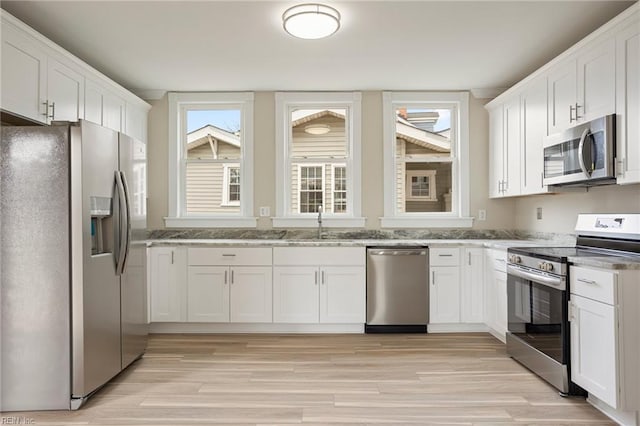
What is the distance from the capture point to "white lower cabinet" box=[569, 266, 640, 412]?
2184mm

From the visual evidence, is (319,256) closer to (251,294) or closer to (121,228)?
(251,294)

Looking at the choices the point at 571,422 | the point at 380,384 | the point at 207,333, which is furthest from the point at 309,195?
the point at 571,422

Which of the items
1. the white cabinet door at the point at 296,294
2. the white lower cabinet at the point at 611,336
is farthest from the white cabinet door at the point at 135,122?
the white lower cabinet at the point at 611,336

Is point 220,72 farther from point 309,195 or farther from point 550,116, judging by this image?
point 550,116

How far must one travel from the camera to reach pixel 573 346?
252 centimetres

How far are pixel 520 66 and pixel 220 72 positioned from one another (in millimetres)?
2737

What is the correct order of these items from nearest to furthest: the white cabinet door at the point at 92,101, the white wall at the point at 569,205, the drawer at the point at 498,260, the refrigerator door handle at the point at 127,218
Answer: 1. the refrigerator door handle at the point at 127,218
2. the white wall at the point at 569,205
3. the white cabinet door at the point at 92,101
4. the drawer at the point at 498,260

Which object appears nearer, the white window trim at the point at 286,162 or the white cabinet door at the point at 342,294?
the white cabinet door at the point at 342,294

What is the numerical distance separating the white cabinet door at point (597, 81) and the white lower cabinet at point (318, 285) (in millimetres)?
2111

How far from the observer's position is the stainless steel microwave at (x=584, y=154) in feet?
8.54

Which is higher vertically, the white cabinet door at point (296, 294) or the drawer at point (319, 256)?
the drawer at point (319, 256)

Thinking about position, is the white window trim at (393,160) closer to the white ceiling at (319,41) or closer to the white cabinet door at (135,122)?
the white ceiling at (319,41)

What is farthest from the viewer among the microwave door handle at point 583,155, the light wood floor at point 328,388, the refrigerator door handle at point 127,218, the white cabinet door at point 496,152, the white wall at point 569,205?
the white cabinet door at point 496,152

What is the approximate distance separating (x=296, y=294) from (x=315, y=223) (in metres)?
0.86
